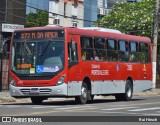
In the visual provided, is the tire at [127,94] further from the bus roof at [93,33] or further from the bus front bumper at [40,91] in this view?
the bus front bumper at [40,91]

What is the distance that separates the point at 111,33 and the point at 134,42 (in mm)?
2634

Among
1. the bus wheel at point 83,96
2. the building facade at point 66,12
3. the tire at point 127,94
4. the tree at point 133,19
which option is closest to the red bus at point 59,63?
the bus wheel at point 83,96

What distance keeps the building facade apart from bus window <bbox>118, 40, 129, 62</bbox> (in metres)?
33.8

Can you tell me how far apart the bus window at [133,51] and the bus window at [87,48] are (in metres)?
4.39

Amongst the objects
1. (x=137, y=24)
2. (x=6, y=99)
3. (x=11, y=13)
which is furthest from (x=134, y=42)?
(x=137, y=24)

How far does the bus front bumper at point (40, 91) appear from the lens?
23.6 meters

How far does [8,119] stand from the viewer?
1573 centimetres

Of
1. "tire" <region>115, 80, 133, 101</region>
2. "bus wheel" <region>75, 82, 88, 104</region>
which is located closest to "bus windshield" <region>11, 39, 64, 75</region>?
"bus wheel" <region>75, 82, 88, 104</region>

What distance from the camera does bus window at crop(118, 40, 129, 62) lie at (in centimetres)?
2883

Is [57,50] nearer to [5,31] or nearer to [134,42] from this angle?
[134,42]

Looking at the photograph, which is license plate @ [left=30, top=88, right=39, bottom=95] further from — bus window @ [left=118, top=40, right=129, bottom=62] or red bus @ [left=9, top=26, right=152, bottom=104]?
bus window @ [left=118, top=40, right=129, bottom=62]

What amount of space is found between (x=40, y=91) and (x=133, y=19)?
3430cm

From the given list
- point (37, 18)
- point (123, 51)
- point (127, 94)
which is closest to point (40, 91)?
point (123, 51)

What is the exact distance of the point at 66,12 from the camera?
219ft
